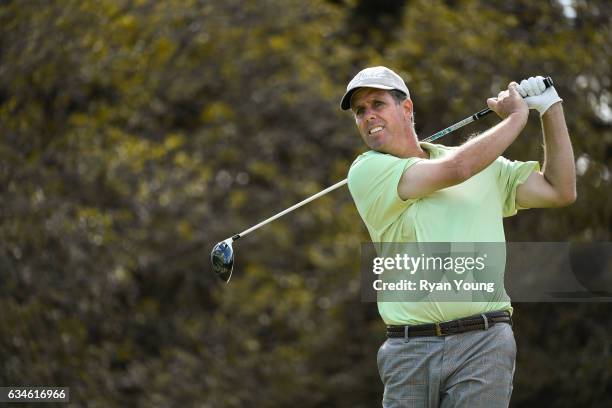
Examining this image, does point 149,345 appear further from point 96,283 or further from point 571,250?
point 571,250

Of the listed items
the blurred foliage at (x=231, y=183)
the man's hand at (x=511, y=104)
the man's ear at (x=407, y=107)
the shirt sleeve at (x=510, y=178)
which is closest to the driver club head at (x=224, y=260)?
the man's ear at (x=407, y=107)

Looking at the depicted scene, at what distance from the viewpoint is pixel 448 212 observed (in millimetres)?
4164

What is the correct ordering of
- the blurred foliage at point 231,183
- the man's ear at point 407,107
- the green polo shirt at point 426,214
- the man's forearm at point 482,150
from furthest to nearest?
the blurred foliage at point 231,183, the man's ear at point 407,107, the green polo shirt at point 426,214, the man's forearm at point 482,150

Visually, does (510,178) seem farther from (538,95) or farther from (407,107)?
(407,107)

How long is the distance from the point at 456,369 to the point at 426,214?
20.9 inches

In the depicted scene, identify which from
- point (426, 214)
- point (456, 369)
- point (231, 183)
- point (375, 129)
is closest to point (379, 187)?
point (426, 214)

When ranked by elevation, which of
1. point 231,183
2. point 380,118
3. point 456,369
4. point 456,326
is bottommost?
point 231,183

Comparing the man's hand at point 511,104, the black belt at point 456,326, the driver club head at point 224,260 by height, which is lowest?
the driver club head at point 224,260

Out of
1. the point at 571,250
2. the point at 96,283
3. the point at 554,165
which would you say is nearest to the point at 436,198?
the point at 554,165

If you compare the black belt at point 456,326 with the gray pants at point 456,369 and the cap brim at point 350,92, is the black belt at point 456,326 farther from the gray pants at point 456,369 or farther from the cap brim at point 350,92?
the cap brim at point 350,92

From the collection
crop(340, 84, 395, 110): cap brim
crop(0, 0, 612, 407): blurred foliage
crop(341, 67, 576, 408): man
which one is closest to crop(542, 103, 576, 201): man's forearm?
crop(341, 67, 576, 408): man

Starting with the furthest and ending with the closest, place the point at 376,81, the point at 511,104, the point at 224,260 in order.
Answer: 1. the point at 224,260
2. the point at 376,81
3. the point at 511,104

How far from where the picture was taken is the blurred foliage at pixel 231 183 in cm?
1019

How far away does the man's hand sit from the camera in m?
4.23
